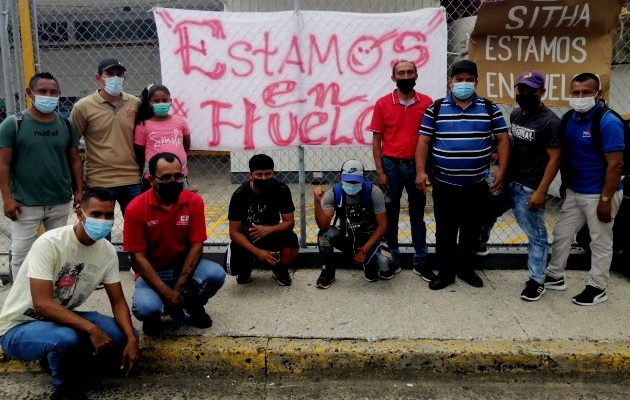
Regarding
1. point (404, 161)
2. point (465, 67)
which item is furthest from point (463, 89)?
point (404, 161)

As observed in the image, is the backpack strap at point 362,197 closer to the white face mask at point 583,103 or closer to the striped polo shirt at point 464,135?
the striped polo shirt at point 464,135

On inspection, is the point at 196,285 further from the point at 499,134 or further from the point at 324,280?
the point at 499,134

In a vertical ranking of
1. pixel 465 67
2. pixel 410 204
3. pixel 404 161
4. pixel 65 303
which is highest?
pixel 465 67

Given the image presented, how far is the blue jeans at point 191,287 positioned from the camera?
3.28 meters

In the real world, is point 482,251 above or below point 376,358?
above

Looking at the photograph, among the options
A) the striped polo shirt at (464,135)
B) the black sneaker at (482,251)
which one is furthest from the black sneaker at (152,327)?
the black sneaker at (482,251)

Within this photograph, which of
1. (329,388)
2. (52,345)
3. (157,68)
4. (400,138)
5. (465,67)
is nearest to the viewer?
(52,345)

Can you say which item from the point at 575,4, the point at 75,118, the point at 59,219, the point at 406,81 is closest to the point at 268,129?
the point at 406,81

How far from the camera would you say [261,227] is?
415cm

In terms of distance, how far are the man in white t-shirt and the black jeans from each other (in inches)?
96.9

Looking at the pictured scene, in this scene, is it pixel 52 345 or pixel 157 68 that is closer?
pixel 52 345

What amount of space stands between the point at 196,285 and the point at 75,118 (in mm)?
1690

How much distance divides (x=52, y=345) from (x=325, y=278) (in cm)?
214

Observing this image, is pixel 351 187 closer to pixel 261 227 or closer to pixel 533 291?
pixel 261 227
